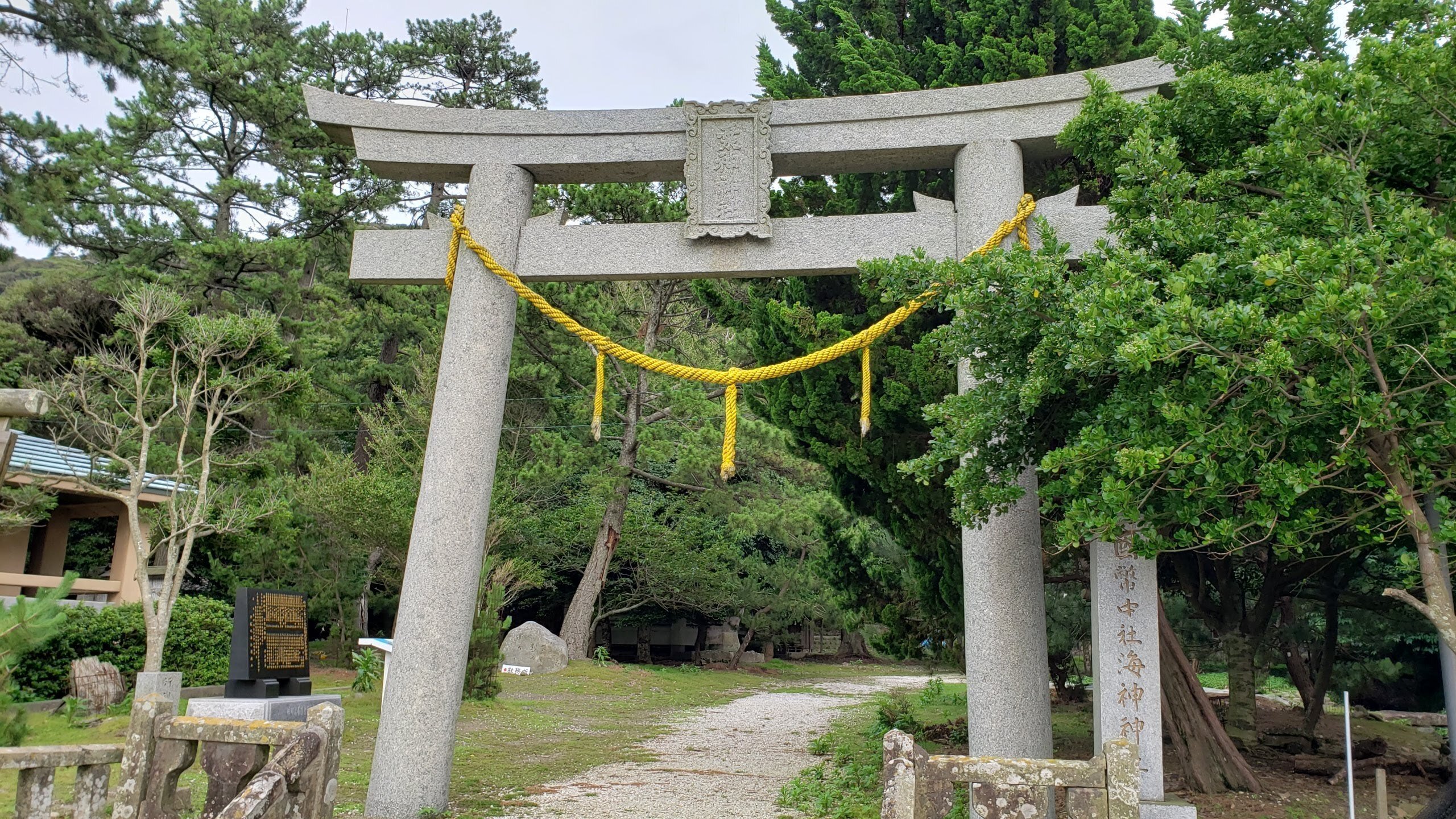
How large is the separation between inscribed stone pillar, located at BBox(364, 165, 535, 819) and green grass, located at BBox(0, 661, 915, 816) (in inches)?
17.4

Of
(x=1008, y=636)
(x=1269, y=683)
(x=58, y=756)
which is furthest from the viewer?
(x=1269, y=683)

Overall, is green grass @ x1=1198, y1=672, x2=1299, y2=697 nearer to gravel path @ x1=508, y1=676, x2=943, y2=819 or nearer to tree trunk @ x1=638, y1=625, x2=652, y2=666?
gravel path @ x1=508, y1=676, x2=943, y2=819

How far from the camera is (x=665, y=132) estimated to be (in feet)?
18.9

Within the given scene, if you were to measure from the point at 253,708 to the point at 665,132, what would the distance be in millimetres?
4445

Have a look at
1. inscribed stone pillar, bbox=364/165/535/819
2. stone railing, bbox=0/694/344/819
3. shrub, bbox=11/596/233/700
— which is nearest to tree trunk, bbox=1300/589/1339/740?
inscribed stone pillar, bbox=364/165/535/819

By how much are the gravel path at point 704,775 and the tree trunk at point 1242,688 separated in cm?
354

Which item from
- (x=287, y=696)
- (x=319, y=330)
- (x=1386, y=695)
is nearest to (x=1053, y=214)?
(x=287, y=696)

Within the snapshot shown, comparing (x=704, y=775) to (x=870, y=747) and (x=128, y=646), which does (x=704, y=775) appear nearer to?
(x=870, y=747)

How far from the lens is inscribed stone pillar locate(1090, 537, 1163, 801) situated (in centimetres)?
439

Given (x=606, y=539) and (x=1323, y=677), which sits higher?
(x=606, y=539)

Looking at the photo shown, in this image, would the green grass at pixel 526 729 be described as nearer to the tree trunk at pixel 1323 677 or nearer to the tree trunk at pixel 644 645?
the tree trunk at pixel 644 645

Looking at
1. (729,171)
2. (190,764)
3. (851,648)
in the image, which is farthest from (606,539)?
(190,764)

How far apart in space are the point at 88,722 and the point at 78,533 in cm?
783

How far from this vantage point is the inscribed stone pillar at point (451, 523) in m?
5.12
